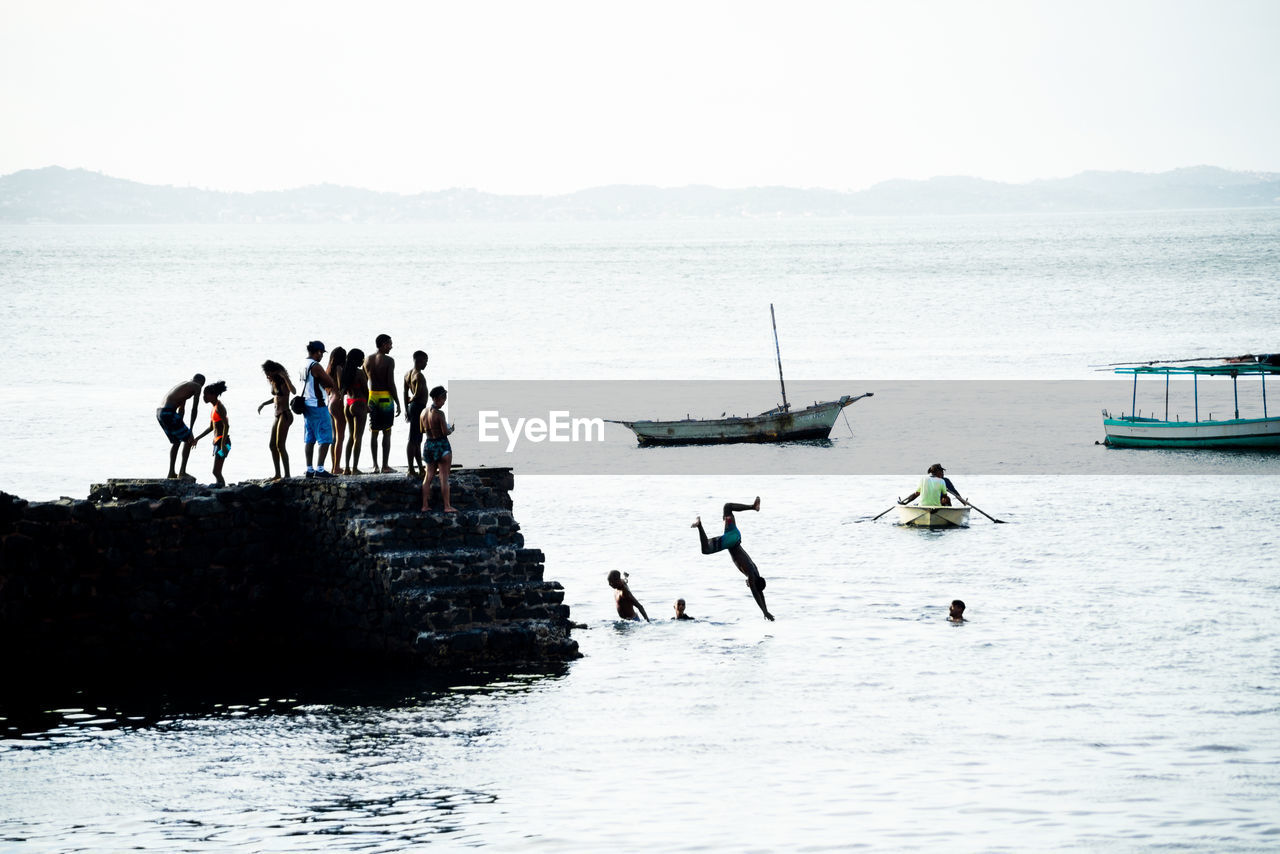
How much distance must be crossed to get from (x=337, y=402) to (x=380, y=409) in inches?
24.5

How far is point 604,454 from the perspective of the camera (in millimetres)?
53969

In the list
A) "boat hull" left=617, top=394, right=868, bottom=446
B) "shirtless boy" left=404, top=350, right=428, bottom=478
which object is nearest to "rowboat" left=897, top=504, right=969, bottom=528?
"shirtless boy" left=404, top=350, right=428, bottom=478

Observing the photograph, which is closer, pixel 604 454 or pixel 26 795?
pixel 26 795

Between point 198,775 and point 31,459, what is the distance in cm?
3270

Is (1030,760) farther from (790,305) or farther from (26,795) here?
(790,305)

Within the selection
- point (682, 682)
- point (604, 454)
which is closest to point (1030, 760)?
point (682, 682)

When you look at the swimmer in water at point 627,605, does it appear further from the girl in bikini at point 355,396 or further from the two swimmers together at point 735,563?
the girl in bikini at point 355,396

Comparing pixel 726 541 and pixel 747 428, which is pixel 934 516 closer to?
pixel 726 541

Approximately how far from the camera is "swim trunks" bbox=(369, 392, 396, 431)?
2238 centimetres

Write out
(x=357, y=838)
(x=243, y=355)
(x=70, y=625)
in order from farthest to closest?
(x=243, y=355) < (x=70, y=625) < (x=357, y=838)

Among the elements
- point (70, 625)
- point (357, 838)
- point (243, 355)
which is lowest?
point (357, 838)

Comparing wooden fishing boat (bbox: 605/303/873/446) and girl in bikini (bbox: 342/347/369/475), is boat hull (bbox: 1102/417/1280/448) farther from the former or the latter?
girl in bikini (bbox: 342/347/369/475)

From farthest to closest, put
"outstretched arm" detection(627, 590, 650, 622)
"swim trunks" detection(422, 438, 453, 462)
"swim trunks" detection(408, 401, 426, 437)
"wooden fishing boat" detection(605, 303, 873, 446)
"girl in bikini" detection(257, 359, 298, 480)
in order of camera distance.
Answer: "wooden fishing boat" detection(605, 303, 873, 446)
"outstretched arm" detection(627, 590, 650, 622)
"swim trunks" detection(408, 401, 426, 437)
"girl in bikini" detection(257, 359, 298, 480)
"swim trunks" detection(422, 438, 453, 462)

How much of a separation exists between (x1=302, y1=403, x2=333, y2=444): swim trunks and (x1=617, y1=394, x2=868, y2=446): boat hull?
108 ft
